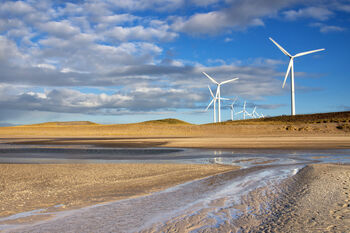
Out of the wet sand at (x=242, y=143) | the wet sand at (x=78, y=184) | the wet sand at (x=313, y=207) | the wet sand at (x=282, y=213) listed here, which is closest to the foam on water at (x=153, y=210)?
the wet sand at (x=282, y=213)

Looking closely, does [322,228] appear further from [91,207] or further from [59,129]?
[59,129]

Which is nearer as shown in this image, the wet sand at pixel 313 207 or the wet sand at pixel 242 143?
the wet sand at pixel 313 207

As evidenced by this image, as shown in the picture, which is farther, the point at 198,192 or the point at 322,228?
the point at 198,192

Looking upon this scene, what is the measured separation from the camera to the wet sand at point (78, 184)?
27.3 feet

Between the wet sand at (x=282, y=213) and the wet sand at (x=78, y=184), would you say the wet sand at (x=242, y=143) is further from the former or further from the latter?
the wet sand at (x=282, y=213)

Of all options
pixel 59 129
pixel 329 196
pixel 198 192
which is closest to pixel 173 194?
pixel 198 192

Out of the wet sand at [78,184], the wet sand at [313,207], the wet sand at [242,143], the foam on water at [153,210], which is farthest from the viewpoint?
the wet sand at [242,143]

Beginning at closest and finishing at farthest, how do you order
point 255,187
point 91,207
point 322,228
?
point 322,228
point 91,207
point 255,187

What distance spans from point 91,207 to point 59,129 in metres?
76.7

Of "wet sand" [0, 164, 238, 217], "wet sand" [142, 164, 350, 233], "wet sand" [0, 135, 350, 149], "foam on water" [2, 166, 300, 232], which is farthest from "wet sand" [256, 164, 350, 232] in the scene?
"wet sand" [0, 135, 350, 149]

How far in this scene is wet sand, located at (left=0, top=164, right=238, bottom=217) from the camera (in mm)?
8320

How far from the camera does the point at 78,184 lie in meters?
10.9

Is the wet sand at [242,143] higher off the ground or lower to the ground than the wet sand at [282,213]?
higher

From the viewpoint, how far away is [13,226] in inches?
244
